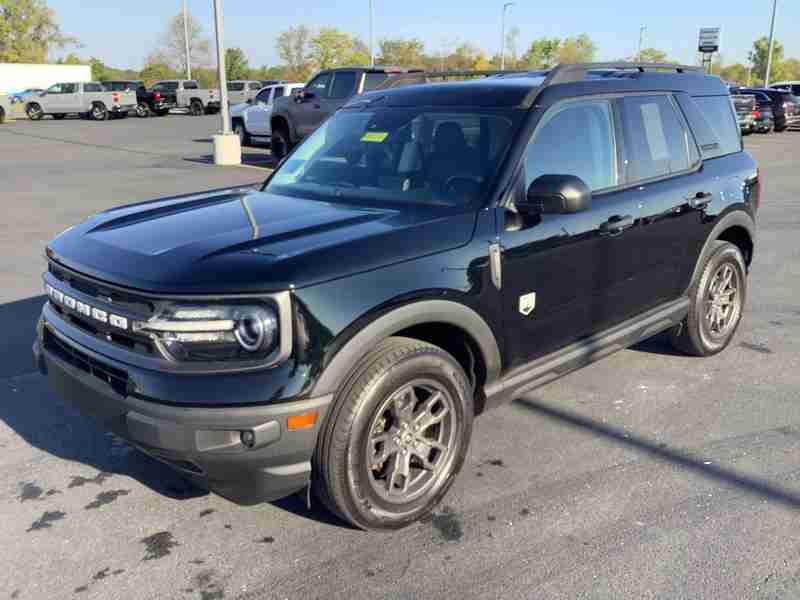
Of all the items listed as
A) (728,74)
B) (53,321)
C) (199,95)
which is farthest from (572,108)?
(728,74)

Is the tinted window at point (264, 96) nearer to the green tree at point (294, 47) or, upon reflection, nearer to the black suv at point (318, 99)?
the black suv at point (318, 99)

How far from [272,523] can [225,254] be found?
1.22 meters

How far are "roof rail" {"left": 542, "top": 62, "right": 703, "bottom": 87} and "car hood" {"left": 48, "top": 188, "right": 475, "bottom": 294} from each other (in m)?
1.07

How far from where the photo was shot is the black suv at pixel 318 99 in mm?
15703

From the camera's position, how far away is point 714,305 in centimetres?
530

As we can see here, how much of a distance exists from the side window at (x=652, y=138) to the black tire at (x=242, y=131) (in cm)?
1877

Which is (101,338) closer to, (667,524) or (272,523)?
(272,523)

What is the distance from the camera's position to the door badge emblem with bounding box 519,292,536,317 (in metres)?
3.61

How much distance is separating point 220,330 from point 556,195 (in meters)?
1.61

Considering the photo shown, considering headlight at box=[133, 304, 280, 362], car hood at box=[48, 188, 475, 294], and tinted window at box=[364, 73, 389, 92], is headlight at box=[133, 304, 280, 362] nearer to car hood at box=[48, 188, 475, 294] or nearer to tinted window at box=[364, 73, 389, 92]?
car hood at box=[48, 188, 475, 294]

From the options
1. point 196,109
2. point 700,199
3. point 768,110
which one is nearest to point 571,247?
point 700,199

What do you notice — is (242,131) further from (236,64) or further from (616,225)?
(236,64)

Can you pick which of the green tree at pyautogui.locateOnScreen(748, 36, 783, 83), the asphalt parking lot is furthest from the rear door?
the green tree at pyautogui.locateOnScreen(748, 36, 783, 83)

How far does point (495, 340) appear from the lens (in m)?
3.51
